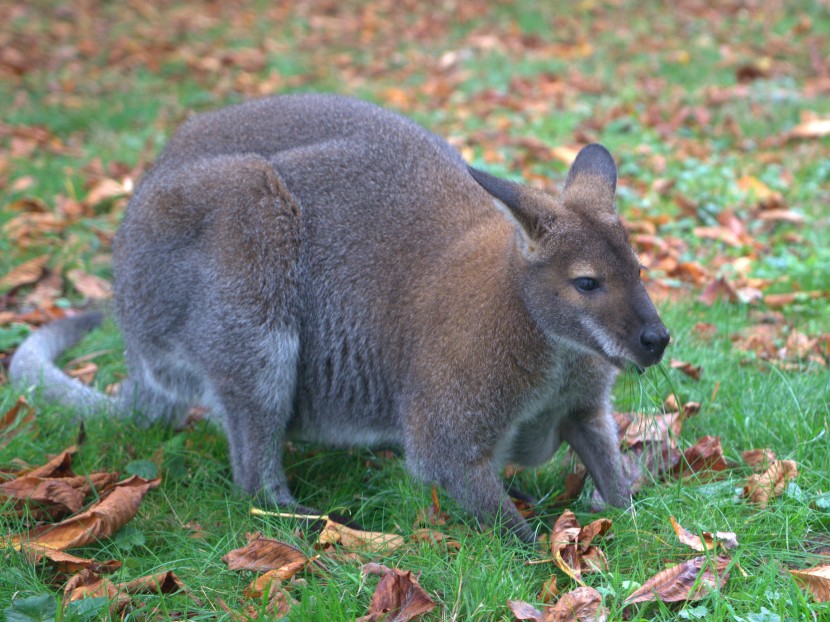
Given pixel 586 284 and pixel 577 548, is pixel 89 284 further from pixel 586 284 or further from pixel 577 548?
pixel 577 548

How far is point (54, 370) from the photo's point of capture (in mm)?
4531

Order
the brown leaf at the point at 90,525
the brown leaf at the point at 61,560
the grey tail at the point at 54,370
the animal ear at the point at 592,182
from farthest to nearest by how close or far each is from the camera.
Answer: the grey tail at the point at 54,370 < the animal ear at the point at 592,182 < the brown leaf at the point at 90,525 < the brown leaf at the point at 61,560

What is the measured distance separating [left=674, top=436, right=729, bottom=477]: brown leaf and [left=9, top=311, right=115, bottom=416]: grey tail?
8.38 ft

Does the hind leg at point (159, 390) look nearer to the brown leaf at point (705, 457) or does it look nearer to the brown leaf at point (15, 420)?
the brown leaf at point (15, 420)

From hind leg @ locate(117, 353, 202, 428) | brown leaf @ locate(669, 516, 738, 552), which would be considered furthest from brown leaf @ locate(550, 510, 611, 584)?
hind leg @ locate(117, 353, 202, 428)

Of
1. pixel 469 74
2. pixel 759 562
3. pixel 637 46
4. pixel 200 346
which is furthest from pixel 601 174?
pixel 637 46

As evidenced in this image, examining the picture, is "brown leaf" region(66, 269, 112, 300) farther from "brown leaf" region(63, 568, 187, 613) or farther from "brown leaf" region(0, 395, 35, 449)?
"brown leaf" region(63, 568, 187, 613)

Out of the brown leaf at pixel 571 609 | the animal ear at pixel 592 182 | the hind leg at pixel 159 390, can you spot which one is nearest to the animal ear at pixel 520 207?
the animal ear at pixel 592 182

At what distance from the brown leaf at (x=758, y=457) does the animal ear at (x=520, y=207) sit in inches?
46.7

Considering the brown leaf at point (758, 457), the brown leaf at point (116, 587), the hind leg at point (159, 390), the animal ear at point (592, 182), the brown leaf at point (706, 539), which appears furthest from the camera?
the hind leg at point (159, 390)

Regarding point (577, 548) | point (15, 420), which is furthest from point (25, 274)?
point (577, 548)

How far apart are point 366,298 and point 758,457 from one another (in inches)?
65.6

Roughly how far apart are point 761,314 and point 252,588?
10.3 feet

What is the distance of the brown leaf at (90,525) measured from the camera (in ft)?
10.8
